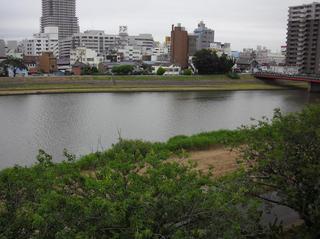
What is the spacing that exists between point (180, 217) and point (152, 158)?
0.91 metres

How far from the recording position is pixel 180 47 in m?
77.1

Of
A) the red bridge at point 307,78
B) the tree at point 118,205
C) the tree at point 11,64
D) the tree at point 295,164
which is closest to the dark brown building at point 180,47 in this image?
the red bridge at point 307,78

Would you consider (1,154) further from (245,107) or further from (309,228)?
(245,107)

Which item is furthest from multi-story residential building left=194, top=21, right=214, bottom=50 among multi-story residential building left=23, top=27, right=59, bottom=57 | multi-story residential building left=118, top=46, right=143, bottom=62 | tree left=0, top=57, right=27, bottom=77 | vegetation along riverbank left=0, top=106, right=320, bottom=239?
vegetation along riverbank left=0, top=106, right=320, bottom=239

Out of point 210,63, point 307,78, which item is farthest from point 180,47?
point 307,78

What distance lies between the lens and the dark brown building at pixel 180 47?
3012 inches

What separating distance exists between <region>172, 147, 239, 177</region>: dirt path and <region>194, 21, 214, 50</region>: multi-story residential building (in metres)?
95.1

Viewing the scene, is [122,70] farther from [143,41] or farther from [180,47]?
[143,41]

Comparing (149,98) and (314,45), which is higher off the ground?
(314,45)

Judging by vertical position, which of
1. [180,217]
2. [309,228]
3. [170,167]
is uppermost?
[170,167]

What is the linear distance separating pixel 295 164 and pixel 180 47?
71.4 m

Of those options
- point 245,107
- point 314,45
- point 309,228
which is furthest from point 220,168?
point 314,45

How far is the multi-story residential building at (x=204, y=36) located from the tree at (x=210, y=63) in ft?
158

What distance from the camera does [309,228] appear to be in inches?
282
